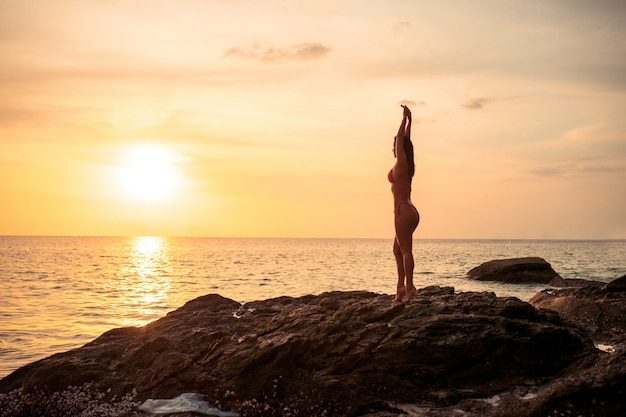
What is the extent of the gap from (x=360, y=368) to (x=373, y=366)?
23 centimetres

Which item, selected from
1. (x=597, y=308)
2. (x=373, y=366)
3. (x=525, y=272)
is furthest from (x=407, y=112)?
(x=525, y=272)

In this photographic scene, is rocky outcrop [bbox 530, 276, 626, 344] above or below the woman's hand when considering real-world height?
below

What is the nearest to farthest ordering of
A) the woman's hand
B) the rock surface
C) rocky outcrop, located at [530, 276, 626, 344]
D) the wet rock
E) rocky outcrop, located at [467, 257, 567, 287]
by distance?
1. the rock surface
2. the woman's hand
3. rocky outcrop, located at [530, 276, 626, 344]
4. the wet rock
5. rocky outcrop, located at [467, 257, 567, 287]

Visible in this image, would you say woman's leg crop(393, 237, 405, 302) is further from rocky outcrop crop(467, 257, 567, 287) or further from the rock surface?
rocky outcrop crop(467, 257, 567, 287)

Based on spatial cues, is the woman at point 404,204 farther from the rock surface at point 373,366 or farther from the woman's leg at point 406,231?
the rock surface at point 373,366

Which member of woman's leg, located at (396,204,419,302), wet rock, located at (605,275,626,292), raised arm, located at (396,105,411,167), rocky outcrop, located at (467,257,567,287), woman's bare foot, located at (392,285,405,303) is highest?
raised arm, located at (396,105,411,167)

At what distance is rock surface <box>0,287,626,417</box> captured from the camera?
27.7 feet

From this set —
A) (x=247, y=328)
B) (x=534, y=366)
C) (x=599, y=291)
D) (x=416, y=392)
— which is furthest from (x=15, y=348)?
(x=599, y=291)

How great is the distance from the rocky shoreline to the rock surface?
20 mm

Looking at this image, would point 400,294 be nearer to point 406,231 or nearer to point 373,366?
point 406,231

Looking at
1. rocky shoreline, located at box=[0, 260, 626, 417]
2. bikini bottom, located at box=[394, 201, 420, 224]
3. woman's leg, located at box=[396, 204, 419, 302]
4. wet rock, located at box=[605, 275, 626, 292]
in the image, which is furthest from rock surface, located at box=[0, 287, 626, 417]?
wet rock, located at box=[605, 275, 626, 292]

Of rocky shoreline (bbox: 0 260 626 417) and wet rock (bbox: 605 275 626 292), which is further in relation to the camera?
wet rock (bbox: 605 275 626 292)

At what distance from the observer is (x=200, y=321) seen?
41.3 feet

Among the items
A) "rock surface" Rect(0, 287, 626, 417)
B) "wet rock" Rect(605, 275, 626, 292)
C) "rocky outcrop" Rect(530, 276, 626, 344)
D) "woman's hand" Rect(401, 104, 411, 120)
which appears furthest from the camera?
"wet rock" Rect(605, 275, 626, 292)
